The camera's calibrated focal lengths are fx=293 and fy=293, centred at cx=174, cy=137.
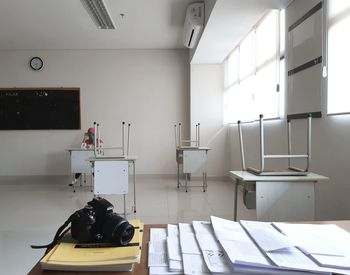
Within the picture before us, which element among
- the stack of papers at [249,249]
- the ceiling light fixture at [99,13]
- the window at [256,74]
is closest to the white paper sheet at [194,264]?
the stack of papers at [249,249]

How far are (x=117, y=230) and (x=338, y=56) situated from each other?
2431 mm

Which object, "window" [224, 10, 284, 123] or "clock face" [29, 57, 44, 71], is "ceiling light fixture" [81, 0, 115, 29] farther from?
"clock face" [29, 57, 44, 71]

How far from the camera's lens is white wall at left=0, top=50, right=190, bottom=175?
6949mm

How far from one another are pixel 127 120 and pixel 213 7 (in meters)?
3.95

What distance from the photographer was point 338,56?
2.43 m

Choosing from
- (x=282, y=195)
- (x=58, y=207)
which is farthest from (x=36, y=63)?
(x=282, y=195)

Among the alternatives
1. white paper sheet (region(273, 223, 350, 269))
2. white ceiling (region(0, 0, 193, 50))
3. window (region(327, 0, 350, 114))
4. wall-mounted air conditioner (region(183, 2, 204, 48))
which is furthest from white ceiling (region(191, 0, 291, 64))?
white paper sheet (region(273, 223, 350, 269))

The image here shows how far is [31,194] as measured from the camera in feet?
17.7

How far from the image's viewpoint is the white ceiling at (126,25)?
4.04 meters

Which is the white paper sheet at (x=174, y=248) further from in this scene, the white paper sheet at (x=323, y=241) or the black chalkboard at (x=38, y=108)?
the black chalkboard at (x=38, y=108)

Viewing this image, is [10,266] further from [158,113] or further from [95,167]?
[158,113]

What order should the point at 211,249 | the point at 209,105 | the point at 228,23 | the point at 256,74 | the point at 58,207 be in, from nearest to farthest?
the point at 211,249, the point at 228,23, the point at 58,207, the point at 256,74, the point at 209,105

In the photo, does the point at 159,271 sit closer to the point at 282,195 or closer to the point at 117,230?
the point at 117,230

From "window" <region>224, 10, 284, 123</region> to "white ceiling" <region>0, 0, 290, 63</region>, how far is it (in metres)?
0.26
